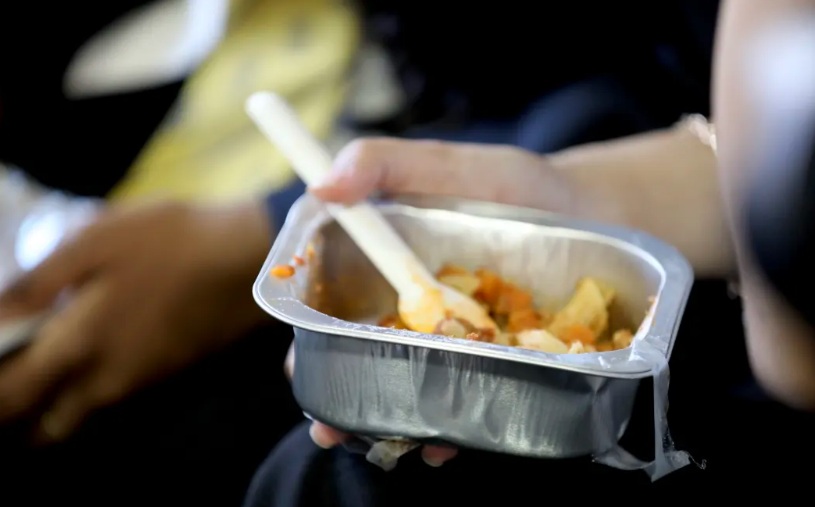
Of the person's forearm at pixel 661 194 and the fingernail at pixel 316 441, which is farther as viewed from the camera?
the person's forearm at pixel 661 194

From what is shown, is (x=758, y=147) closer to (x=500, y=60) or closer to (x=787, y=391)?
(x=787, y=391)

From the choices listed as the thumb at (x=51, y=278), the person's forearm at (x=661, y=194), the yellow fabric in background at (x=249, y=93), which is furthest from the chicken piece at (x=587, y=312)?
the yellow fabric in background at (x=249, y=93)

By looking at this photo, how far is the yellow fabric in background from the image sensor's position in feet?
3.13

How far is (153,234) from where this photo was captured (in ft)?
2.36

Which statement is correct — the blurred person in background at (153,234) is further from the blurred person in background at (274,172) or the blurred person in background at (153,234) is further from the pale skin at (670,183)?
the pale skin at (670,183)

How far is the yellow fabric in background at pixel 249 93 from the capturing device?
95 centimetres

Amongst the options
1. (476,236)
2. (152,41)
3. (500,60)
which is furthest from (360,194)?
(152,41)

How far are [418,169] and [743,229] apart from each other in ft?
0.65

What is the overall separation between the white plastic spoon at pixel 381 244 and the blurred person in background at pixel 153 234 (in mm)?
176

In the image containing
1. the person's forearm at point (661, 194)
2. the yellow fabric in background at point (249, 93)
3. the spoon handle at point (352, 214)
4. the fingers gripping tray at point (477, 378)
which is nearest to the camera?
the fingers gripping tray at point (477, 378)

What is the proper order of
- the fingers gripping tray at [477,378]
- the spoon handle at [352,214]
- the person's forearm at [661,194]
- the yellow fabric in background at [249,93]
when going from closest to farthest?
the fingers gripping tray at [477,378] → the spoon handle at [352,214] → the person's forearm at [661,194] → the yellow fabric in background at [249,93]

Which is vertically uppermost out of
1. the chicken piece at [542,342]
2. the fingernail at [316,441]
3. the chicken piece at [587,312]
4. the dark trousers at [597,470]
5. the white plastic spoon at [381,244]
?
the white plastic spoon at [381,244]

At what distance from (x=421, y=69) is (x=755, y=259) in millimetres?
566

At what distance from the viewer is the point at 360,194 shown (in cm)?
50
